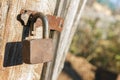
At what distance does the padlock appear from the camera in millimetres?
1104

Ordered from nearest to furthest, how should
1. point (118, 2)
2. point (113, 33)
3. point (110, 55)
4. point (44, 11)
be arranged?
point (44, 11)
point (110, 55)
point (113, 33)
point (118, 2)

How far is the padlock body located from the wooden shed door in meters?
0.08

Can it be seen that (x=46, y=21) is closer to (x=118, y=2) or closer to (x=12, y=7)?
(x=12, y=7)

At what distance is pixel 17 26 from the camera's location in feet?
3.84

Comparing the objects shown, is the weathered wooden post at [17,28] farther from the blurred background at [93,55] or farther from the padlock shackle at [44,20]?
the blurred background at [93,55]

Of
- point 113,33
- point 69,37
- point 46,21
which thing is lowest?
point 113,33

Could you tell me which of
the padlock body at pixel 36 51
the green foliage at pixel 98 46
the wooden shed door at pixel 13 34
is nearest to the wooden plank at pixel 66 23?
the wooden shed door at pixel 13 34

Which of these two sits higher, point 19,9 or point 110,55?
point 19,9

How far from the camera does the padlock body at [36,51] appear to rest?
1.10 metres

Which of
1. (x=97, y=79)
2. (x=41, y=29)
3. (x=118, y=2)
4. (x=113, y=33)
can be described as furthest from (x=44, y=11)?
(x=118, y=2)

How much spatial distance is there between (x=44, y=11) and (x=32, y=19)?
9cm

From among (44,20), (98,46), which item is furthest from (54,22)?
(98,46)

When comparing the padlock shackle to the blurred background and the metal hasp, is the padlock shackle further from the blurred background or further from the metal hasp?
the blurred background

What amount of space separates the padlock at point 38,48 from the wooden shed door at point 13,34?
0.20 feet
